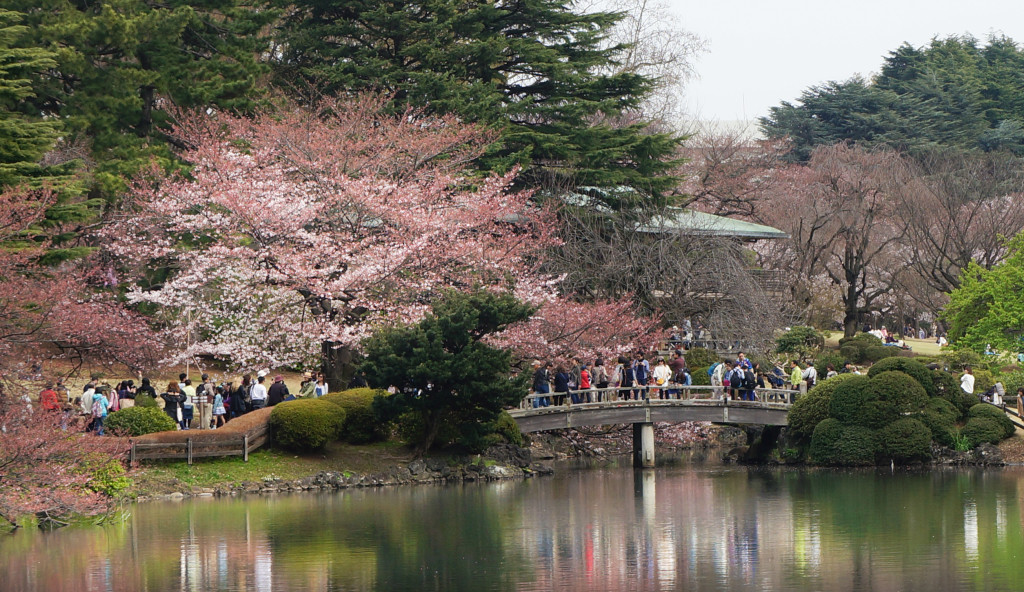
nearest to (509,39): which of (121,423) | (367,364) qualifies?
(367,364)

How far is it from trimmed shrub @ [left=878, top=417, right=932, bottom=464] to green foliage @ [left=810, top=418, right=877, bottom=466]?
0.32m

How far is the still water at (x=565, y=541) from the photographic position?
15.8 meters

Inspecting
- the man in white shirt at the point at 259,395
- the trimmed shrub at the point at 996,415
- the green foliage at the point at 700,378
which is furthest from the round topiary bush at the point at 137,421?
the trimmed shrub at the point at 996,415

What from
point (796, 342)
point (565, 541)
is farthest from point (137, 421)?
point (796, 342)

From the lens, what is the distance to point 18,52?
25.7m

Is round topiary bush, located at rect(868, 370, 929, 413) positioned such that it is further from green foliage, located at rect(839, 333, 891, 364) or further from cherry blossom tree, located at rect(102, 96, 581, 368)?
green foliage, located at rect(839, 333, 891, 364)

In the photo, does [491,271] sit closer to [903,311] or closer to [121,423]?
[121,423]

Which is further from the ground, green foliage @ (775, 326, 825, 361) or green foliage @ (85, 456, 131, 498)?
green foliage @ (775, 326, 825, 361)

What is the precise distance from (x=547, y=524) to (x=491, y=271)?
1323cm

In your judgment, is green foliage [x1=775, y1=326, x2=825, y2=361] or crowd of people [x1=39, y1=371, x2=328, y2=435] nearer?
crowd of people [x1=39, y1=371, x2=328, y2=435]

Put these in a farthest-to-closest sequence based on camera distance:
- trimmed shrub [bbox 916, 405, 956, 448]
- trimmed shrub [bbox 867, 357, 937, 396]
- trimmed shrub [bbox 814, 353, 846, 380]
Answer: trimmed shrub [bbox 814, 353, 846, 380] < trimmed shrub [bbox 867, 357, 937, 396] < trimmed shrub [bbox 916, 405, 956, 448]

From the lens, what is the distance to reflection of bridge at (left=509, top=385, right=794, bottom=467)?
107 feet

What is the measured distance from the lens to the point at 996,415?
102 feet

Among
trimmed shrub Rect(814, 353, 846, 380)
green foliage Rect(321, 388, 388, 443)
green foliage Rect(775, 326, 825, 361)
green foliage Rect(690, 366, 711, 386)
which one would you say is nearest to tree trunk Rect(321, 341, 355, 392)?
green foliage Rect(321, 388, 388, 443)
